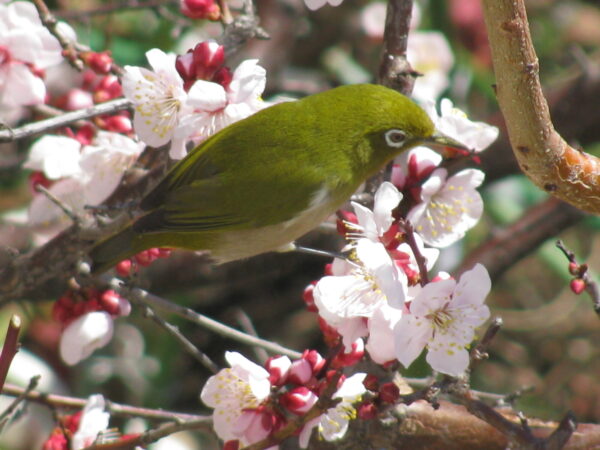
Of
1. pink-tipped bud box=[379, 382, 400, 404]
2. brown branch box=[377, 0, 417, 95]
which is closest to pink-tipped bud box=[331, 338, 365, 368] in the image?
pink-tipped bud box=[379, 382, 400, 404]

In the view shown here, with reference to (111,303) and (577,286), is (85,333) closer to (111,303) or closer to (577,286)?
→ (111,303)

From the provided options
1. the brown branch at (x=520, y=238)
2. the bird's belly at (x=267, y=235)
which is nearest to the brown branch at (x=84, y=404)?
the bird's belly at (x=267, y=235)

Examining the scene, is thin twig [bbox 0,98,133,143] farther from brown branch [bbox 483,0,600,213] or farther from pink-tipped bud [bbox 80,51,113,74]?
brown branch [bbox 483,0,600,213]

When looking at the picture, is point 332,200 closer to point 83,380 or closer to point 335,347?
point 335,347

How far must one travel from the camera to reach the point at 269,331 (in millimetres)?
3768

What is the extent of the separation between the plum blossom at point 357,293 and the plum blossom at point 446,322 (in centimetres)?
6

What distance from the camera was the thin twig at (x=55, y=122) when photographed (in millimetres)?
1981

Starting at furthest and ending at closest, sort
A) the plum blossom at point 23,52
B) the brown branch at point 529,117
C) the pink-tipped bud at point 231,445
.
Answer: the plum blossom at point 23,52, the pink-tipped bud at point 231,445, the brown branch at point 529,117

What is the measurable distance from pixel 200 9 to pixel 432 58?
172 cm

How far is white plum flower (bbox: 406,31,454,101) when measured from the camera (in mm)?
3689

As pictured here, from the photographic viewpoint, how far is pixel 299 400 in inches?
70.2

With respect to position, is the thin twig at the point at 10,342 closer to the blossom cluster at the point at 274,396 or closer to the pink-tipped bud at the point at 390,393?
the blossom cluster at the point at 274,396

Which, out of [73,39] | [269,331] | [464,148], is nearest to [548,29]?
[269,331]

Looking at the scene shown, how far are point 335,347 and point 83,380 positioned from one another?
1946mm
